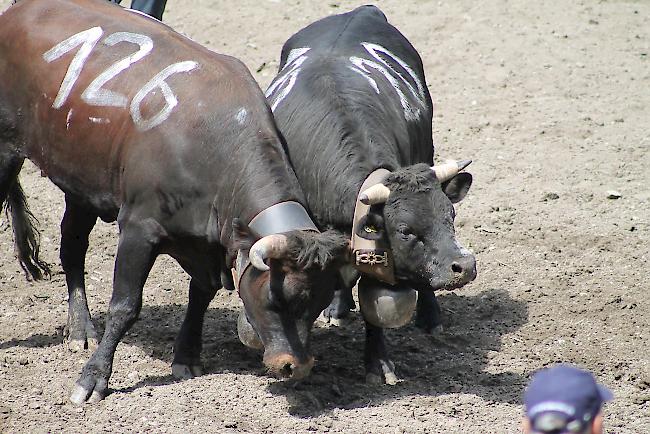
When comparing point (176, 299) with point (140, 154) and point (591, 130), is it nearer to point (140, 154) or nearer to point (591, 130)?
point (140, 154)

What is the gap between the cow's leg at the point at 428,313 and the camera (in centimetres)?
746

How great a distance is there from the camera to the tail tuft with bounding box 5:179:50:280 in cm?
773

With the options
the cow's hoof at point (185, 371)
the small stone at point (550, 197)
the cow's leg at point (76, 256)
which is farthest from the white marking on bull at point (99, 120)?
the small stone at point (550, 197)

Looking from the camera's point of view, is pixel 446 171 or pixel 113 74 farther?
pixel 113 74

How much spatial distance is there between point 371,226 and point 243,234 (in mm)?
732

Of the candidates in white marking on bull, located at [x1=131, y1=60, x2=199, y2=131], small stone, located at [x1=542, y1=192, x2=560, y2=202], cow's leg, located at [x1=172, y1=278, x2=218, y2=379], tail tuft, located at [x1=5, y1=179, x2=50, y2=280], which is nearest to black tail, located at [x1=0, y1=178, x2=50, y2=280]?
tail tuft, located at [x1=5, y1=179, x2=50, y2=280]

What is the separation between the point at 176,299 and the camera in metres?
7.92

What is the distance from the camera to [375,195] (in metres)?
5.95

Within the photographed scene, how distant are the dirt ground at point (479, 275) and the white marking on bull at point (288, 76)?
1.57 meters

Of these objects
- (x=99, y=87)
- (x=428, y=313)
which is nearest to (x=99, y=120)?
(x=99, y=87)

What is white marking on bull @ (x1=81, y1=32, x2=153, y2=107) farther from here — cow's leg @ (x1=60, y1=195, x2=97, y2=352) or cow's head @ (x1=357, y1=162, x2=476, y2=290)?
cow's head @ (x1=357, y1=162, x2=476, y2=290)

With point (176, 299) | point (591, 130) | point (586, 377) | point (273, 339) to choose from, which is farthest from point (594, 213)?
point (586, 377)

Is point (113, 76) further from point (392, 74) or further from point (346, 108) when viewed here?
point (392, 74)

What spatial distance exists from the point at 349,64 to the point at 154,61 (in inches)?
53.5
